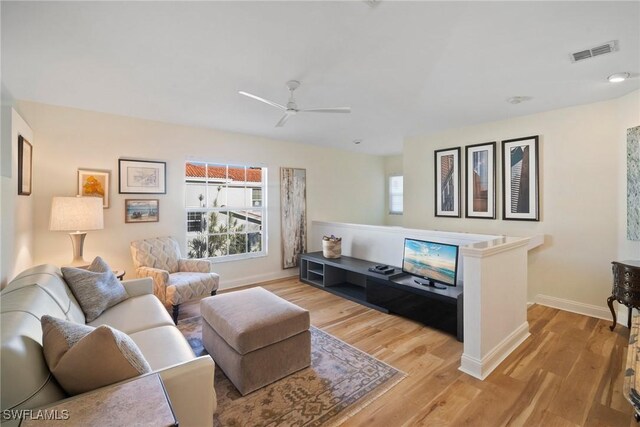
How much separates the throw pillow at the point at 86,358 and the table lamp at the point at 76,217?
7.25 ft

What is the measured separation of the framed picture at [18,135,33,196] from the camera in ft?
8.56

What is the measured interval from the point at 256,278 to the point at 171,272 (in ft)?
4.79

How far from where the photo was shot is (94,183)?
3441 millimetres

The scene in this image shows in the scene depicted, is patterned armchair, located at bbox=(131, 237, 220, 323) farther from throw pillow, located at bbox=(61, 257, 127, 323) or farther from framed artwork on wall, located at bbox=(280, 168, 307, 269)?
framed artwork on wall, located at bbox=(280, 168, 307, 269)

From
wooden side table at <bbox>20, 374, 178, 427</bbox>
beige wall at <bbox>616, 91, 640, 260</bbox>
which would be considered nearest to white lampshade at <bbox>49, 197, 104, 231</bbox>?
wooden side table at <bbox>20, 374, 178, 427</bbox>

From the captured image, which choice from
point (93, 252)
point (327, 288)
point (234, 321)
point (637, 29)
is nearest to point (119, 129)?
point (93, 252)

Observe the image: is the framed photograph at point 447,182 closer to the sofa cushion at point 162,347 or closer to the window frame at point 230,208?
the window frame at point 230,208

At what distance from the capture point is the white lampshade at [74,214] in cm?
287

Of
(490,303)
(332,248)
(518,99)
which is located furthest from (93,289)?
(518,99)

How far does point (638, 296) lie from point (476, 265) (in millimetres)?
1642

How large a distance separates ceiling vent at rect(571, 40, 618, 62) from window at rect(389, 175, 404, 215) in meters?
4.68

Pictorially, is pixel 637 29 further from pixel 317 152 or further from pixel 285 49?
pixel 317 152

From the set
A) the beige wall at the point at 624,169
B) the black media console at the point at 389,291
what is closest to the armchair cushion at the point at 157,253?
the black media console at the point at 389,291

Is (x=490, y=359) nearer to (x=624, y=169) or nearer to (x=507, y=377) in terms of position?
(x=507, y=377)
